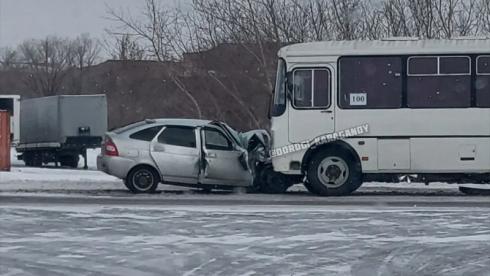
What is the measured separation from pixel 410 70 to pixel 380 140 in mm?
1550

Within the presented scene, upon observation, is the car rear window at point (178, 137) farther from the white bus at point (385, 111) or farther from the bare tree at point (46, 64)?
the bare tree at point (46, 64)

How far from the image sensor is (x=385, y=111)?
20531 mm

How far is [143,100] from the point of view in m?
54.0

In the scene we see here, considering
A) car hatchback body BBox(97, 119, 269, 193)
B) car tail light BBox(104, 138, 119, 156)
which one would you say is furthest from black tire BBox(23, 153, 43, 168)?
car tail light BBox(104, 138, 119, 156)

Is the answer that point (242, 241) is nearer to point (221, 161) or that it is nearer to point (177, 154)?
point (177, 154)

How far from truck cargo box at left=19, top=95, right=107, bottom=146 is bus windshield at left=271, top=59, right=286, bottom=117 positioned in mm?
20697

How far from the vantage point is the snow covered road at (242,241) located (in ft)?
35.2

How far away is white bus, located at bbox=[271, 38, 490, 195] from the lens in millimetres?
20391

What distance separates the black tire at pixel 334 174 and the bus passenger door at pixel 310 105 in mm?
519

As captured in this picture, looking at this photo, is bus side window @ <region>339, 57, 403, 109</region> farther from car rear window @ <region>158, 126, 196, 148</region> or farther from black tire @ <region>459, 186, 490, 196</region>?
car rear window @ <region>158, 126, 196, 148</region>

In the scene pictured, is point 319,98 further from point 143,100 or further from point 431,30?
point 143,100

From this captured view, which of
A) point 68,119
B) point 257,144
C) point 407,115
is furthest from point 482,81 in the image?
point 68,119

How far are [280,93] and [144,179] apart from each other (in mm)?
3294

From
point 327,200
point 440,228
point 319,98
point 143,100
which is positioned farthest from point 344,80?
point 143,100
